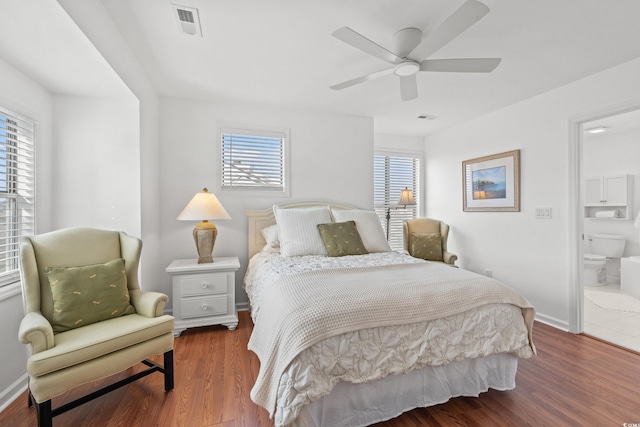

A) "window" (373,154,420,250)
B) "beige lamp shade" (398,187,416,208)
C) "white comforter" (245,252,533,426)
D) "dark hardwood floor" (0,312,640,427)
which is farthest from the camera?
"window" (373,154,420,250)

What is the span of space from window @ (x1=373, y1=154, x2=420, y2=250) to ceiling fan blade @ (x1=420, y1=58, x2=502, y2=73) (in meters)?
2.67

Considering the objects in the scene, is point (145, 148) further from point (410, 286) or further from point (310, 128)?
Result: point (410, 286)

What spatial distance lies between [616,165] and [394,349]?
574 cm

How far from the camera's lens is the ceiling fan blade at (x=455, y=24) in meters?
1.49

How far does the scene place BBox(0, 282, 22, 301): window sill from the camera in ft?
6.05

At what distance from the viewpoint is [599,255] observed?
4.78 meters

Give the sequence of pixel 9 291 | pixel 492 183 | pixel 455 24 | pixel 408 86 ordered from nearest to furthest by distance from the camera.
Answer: pixel 455 24
pixel 9 291
pixel 408 86
pixel 492 183

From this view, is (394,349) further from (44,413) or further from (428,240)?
(428,240)

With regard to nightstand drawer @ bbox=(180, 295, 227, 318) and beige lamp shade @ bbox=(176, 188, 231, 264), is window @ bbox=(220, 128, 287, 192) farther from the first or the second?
nightstand drawer @ bbox=(180, 295, 227, 318)

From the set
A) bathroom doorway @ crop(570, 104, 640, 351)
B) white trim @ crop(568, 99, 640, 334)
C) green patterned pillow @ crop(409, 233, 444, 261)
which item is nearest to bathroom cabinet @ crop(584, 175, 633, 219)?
bathroom doorway @ crop(570, 104, 640, 351)

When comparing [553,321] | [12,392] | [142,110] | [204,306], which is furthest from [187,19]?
[553,321]

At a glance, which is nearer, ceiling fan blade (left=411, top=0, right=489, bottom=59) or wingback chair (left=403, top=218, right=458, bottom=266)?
ceiling fan blade (left=411, top=0, right=489, bottom=59)

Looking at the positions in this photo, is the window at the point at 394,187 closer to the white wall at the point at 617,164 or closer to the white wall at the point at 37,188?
the white wall at the point at 617,164

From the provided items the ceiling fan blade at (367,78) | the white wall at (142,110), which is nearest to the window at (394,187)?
the ceiling fan blade at (367,78)
